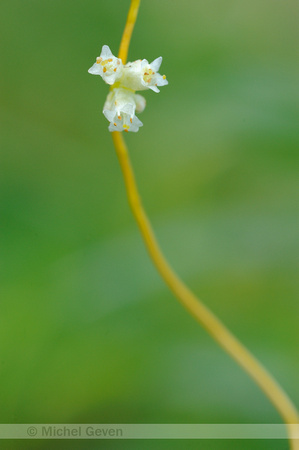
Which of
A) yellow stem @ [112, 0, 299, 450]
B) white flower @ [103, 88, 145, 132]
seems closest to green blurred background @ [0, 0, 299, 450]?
yellow stem @ [112, 0, 299, 450]

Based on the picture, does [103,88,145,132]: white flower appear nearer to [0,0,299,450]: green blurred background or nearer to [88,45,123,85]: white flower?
[88,45,123,85]: white flower

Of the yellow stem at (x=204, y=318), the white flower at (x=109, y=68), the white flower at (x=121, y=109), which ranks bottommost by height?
the yellow stem at (x=204, y=318)

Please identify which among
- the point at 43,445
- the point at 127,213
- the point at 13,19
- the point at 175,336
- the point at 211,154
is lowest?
the point at 43,445

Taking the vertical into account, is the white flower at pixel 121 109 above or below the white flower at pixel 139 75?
below

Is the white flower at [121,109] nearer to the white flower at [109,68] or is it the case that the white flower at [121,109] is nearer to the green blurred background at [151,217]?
the white flower at [109,68]

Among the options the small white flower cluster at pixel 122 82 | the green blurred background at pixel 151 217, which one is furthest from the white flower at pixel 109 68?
the green blurred background at pixel 151 217

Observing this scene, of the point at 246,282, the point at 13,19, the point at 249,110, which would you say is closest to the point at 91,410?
the point at 246,282

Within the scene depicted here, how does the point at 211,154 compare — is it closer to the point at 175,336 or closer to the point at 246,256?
the point at 246,256

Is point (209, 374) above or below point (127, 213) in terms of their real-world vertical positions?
below
